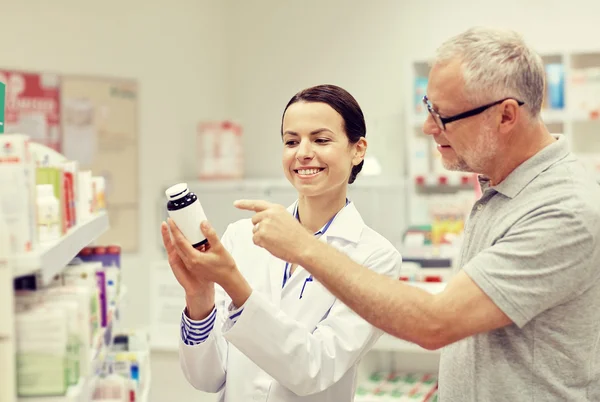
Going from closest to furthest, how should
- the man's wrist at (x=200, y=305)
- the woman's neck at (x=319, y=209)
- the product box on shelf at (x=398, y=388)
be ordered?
the man's wrist at (x=200, y=305), the woman's neck at (x=319, y=209), the product box on shelf at (x=398, y=388)

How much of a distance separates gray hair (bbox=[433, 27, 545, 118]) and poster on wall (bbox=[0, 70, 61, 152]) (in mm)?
4068

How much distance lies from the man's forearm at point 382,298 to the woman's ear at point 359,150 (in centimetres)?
66

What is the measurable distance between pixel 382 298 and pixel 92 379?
98cm

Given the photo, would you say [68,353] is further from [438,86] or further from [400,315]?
[438,86]

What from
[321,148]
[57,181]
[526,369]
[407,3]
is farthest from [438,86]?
[407,3]

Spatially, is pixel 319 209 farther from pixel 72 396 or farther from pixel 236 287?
pixel 72 396

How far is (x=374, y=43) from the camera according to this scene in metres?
6.69

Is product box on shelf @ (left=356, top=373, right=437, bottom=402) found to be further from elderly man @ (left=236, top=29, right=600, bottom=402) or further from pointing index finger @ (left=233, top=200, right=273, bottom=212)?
pointing index finger @ (left=233, top=200, right=273, bottom=212)

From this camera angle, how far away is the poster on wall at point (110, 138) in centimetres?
570

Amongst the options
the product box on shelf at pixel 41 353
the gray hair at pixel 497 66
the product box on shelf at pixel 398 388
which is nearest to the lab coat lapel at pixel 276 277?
the product box on shelf at pixel 41 353

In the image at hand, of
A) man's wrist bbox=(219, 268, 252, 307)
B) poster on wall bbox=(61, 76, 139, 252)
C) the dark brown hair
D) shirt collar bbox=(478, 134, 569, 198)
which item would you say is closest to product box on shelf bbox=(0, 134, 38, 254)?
man's wrist bbox=(219, 268, 252, 307)

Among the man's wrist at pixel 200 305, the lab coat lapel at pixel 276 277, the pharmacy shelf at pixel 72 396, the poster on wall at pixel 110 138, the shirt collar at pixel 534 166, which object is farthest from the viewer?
the poster on wall at pixel 110 138

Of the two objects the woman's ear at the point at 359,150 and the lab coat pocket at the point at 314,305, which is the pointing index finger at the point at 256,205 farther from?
the woman's ear at the point at 359,150

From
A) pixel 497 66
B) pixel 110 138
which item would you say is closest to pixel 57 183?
pixel 497 66
